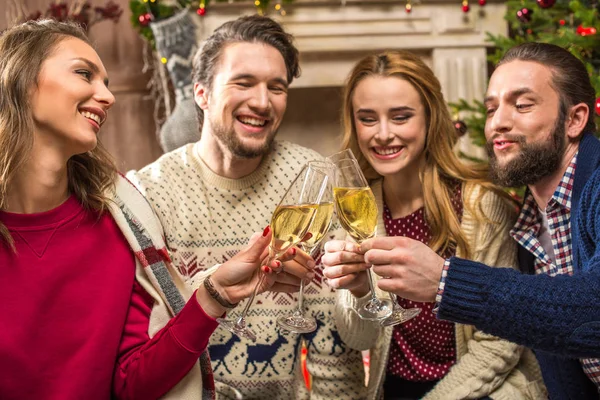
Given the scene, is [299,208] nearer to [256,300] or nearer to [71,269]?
[71,269]

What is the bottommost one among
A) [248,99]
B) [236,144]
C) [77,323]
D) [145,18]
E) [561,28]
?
[77,323]

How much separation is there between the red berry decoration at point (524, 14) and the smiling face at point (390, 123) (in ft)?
Answer: 3.21

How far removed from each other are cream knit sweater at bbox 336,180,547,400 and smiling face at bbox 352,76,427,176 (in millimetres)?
220

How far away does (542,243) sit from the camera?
1919mm

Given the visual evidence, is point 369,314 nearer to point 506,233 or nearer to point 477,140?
point 506,233

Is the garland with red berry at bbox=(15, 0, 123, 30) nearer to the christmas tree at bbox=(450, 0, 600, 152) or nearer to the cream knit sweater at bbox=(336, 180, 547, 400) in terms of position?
the christmas tree at bbox=(450, 0, 600, 152)

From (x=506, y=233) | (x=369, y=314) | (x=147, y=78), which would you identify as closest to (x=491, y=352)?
(x=506, y=233)

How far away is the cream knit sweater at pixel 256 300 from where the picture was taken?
2.03m

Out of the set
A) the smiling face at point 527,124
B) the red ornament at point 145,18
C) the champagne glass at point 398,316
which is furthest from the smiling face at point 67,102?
the red ornament at point 145,18

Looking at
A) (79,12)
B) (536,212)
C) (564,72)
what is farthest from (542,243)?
(79,12)

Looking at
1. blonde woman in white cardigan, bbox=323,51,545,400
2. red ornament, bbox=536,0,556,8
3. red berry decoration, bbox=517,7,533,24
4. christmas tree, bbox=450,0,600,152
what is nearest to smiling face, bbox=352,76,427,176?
blonde woman in white cardigan, bbox=323,51,545,400

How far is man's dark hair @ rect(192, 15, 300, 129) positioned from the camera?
7.14 feet

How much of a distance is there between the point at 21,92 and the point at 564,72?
1.35 meters

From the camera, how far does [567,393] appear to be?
1798 mm
